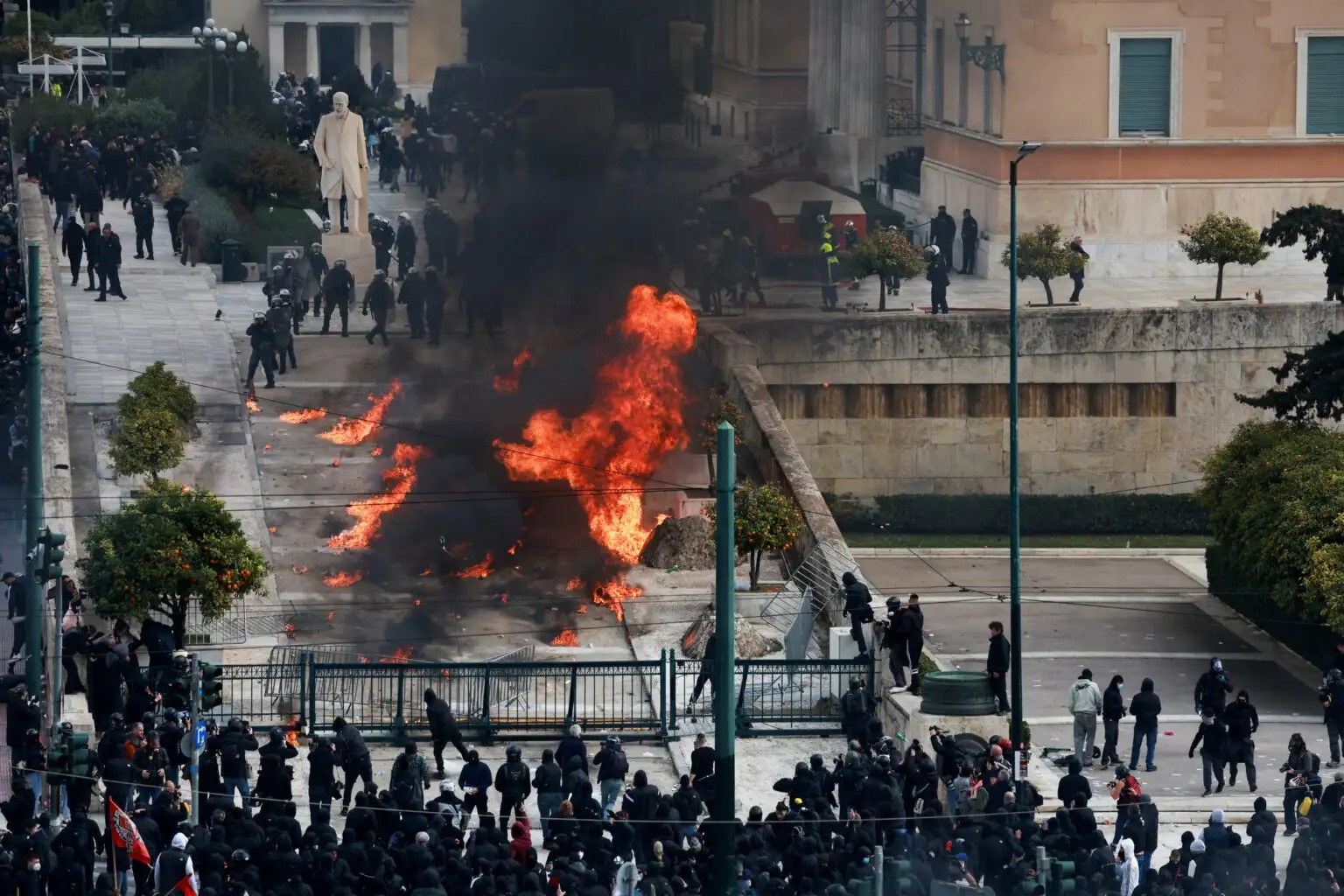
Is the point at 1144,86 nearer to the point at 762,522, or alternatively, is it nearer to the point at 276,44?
the point at 762,522

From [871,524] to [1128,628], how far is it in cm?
897

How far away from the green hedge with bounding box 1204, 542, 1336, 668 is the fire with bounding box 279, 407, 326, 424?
494 inches

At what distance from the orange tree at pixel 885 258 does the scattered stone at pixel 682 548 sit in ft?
36.5

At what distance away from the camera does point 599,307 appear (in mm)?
45688

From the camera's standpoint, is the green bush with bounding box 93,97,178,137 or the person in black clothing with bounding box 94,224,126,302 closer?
the person in black clothing with bounding box 94,224,126,302

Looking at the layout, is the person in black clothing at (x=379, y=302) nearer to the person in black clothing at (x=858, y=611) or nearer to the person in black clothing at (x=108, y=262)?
the person in black clothing at (x=108, y=262)

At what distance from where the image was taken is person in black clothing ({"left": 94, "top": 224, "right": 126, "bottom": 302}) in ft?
159

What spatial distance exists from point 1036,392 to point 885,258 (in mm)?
3346

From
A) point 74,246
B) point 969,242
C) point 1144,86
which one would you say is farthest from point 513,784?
point 1144,86

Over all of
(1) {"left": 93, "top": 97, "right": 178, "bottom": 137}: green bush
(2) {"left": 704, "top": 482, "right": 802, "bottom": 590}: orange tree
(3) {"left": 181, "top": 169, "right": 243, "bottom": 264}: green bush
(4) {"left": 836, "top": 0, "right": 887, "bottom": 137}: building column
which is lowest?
(2) {"left": 704, "top": 482, "right": 802, "bottom": 590}: orange tree

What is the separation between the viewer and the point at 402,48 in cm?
9219

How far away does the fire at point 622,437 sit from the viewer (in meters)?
40.8

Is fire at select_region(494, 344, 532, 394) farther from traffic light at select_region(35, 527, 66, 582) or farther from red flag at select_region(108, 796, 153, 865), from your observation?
red flag at select_region(108, 796, 153, 865)

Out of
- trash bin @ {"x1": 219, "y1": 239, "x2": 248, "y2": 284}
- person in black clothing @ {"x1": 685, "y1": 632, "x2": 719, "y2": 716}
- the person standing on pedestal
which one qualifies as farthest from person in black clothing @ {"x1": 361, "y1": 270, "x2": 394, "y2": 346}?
person in black clothing @ {"x1": 685, "y1": 632, "x2": 719, "y2": 716}
